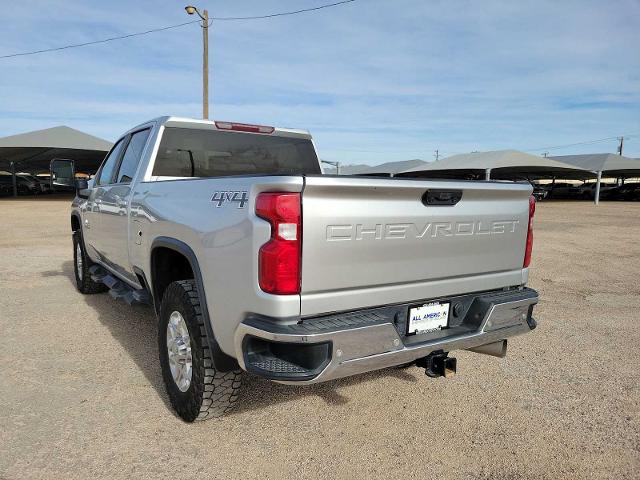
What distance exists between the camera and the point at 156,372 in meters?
3.80

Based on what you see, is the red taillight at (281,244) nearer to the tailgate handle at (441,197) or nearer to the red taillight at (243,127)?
the tailgate handle at (441,197)

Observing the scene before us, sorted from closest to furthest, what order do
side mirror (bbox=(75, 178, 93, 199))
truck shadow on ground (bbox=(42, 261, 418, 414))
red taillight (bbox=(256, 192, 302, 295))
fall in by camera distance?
1. red taillight (bbox=(256, 192, 302, 295))
2. truck shadow on ground (bbox=(42, 261, 418, 414))
3. side mirror (bbox=(75, 178, 93, 199))

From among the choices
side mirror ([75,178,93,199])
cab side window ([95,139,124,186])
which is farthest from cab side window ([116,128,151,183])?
side mirror ([75,178,93,199])

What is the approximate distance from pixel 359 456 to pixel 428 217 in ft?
4.49

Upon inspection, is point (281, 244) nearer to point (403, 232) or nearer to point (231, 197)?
point (231, 197)

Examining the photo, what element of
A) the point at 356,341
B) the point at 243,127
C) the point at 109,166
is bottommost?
the point at 356,341

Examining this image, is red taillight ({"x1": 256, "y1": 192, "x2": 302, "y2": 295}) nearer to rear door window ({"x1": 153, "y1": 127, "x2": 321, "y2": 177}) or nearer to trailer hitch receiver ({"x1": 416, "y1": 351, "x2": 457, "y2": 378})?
trailer hitch receiver ({"x1": 416, "y1": 351, "x2": 457, "y2": 378})

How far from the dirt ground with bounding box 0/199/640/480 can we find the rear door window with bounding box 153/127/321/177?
1636 mm

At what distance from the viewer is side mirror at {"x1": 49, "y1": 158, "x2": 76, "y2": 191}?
5.75 meters

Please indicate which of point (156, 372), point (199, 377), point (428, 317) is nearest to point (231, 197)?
point (199, 377)

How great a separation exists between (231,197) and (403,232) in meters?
0.91

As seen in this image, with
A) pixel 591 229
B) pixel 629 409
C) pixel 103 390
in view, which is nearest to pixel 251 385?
→ pixel 103 390

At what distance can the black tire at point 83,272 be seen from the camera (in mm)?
5965

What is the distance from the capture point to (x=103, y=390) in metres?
3.47
